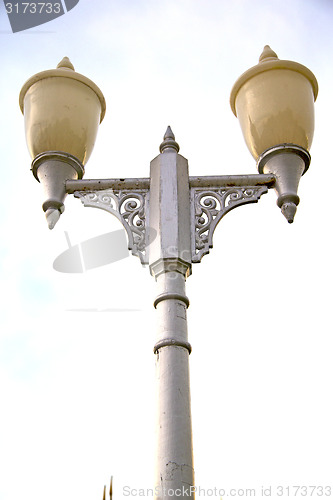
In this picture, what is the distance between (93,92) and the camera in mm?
4441

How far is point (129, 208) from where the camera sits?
3863 mm

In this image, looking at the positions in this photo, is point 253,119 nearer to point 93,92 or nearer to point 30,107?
point 93,92

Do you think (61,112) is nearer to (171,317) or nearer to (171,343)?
(171,317)

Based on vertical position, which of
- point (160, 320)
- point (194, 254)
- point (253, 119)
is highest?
point (253, 119)

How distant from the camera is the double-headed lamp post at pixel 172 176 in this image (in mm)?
Result: 3461

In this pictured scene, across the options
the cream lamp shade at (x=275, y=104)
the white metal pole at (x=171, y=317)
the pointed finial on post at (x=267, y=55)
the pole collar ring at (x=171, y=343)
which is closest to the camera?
the white metal pole at (x=171, y=317)

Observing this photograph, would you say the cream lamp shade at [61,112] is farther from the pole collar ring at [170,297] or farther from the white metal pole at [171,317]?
the pole collar ring at [170,297]

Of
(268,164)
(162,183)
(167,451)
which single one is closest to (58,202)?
(162,183)

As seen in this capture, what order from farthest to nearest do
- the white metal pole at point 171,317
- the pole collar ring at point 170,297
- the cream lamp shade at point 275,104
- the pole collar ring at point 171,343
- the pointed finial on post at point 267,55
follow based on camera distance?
the pointed finial on post at point 267,55
the cream lamp shade at point 275,104
the pole collar ring at point 170,297
the pole collar ring at point 171,343
the white metal pole at point 171,317

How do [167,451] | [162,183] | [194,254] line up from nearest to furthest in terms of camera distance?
[167,451], [194,254], [162,183]

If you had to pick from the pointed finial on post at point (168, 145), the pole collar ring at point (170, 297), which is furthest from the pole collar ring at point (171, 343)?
the pointed finial on post at point (168, 145)

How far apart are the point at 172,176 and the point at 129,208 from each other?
344 mm

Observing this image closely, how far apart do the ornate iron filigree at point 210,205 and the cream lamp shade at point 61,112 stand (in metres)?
0.89

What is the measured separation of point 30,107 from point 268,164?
1705mm
